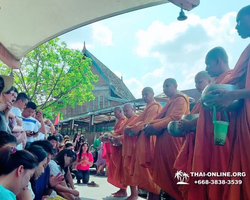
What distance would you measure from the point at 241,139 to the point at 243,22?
1.05m

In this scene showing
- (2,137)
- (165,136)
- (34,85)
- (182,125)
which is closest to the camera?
(2,137)

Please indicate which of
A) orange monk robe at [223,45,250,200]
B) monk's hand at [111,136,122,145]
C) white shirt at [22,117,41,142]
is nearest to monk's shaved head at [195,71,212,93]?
orange monk robe at [223,45,250,200]

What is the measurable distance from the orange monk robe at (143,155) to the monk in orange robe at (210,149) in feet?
4.68

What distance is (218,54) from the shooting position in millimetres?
2711

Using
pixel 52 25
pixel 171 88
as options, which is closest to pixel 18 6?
pixel 52 25

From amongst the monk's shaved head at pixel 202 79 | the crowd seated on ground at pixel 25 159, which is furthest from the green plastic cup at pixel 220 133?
the crowd seated on ground at pixel 25 159

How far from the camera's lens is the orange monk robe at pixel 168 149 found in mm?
3564

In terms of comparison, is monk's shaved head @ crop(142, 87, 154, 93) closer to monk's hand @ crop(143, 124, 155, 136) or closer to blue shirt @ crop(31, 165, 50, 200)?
monk's hand @ crop(143, 124, 155, 136)

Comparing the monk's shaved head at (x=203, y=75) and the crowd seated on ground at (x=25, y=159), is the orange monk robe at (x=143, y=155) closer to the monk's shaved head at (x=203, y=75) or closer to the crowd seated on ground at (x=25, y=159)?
the crowd seated on ground at (x=25, y=159)

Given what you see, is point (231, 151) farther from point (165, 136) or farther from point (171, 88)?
point (171, 88)

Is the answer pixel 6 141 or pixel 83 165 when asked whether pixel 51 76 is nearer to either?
pixel 83 165

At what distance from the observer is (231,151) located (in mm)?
2293

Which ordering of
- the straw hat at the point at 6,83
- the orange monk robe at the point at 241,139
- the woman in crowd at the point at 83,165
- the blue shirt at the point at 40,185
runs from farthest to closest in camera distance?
1. the woman in crowd at the point at 83,165
2. the blue shirt at the point at 40,185
3. the straw hat at the point at 6,83
4. the orange monk robe at the point at 241,139

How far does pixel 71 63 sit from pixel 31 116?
33.1 ft
